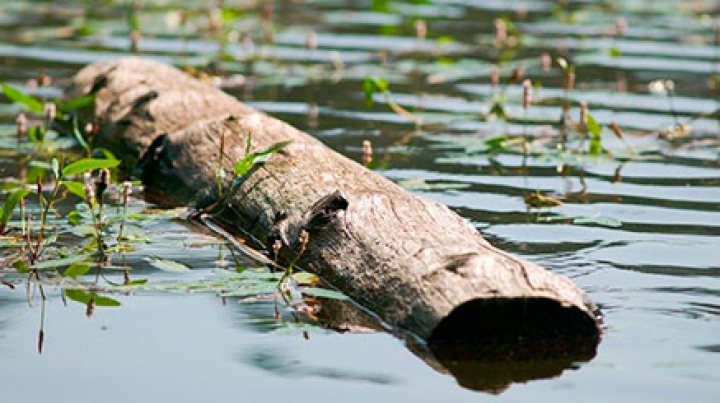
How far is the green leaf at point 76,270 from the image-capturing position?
4.22 metres

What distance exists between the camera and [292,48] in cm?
971

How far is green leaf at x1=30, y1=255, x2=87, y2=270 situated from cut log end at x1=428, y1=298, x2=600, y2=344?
127 cm

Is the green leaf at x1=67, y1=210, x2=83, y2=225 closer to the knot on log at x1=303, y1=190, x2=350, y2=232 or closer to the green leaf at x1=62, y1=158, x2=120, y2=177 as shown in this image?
the green leaf at x1=62, y1=158, x2=120, y2=177

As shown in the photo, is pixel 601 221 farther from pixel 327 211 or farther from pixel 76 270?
pixel 76 270

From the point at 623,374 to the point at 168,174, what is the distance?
269 centimetres

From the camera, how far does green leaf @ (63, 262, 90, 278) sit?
13.8ft

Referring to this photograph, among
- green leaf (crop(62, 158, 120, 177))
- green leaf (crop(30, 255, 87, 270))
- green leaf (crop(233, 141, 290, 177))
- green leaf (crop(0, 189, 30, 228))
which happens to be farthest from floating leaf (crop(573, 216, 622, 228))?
green leaf (crop(0, 189, 30, 228))

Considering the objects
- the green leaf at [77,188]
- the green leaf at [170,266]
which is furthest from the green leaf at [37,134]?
the green leaf at [170,266]

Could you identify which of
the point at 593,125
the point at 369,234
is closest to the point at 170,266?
the point at 369,234

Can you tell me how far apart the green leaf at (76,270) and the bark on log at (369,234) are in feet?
2.01

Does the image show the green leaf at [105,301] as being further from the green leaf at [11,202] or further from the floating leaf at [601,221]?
the floating leaf at [601,221]

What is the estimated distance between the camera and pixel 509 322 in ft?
11.7

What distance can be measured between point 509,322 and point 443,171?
263cm

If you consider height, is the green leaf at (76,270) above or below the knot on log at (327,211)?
below
